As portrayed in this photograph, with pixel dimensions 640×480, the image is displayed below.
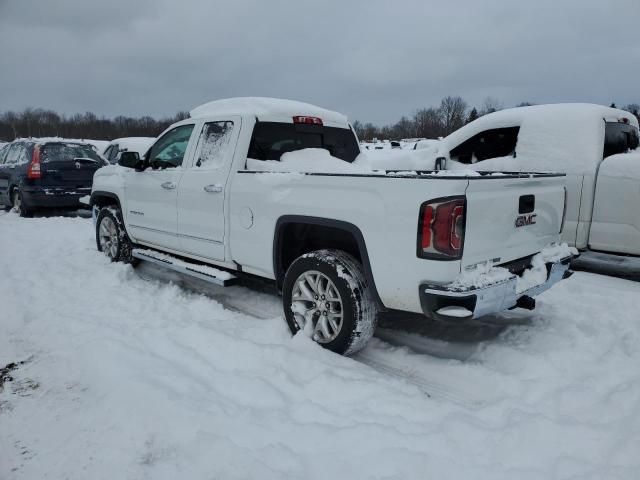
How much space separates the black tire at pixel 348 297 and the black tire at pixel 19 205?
9.29m

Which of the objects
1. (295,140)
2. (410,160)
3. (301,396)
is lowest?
(301,396)

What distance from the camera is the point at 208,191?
14.0 ft

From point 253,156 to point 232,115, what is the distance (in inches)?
19.2

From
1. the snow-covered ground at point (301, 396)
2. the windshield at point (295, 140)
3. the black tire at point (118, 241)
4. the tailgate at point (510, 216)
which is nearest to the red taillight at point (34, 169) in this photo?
the black tire at point (118, 241)

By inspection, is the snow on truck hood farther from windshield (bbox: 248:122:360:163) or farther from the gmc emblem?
the gmc emblem

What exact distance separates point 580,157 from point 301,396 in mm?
4485

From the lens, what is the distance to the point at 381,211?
301 cm

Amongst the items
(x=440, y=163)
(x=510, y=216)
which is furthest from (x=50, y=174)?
(x=510, y=216)

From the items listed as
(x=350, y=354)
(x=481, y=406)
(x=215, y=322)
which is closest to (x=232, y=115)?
(x=215, y=322)

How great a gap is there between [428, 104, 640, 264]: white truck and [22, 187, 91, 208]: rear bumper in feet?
25.6

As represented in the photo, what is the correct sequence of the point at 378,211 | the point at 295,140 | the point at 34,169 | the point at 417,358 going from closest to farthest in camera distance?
the point at 378,211 < the point at 417,358 < the point at 295,140 < the point at 34,169

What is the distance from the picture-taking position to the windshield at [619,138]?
568 centimetres

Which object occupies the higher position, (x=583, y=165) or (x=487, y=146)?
(x=487, y=146)

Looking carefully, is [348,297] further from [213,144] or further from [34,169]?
[34,169]
